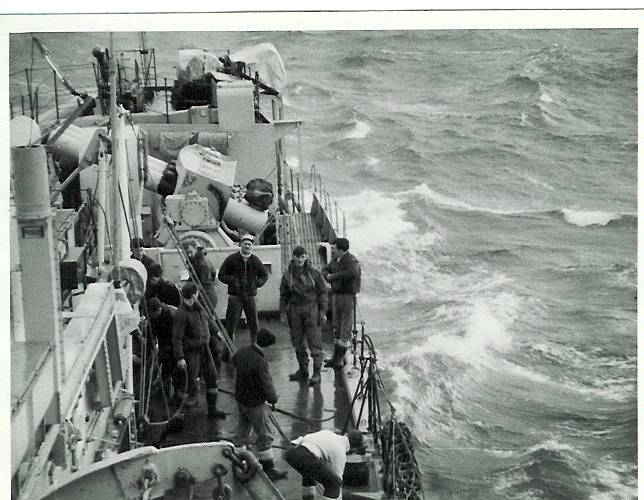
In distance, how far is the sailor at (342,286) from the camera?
23.3ft

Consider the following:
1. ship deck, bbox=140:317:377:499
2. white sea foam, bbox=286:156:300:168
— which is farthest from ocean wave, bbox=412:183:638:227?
ship deck, bbox=140:317:377:499

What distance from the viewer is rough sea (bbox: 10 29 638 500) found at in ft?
35.6

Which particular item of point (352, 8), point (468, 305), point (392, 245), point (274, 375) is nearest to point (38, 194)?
point (352, 8)

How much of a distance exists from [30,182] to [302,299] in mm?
2989

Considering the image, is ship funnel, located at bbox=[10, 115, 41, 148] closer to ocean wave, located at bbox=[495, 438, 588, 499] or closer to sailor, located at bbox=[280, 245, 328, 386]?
sailor, located at bbox=[280, 245, 328, 386]

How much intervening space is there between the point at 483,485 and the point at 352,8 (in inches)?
225

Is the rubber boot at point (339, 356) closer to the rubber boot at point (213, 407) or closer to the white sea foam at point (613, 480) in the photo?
the rubber boot at point (213, 407)

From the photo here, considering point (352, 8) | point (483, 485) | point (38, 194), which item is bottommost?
point (483, 485)

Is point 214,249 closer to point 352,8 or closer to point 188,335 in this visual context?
point 188,335

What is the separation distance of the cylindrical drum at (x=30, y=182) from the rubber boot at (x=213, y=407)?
101 inches

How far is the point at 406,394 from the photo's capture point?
39.5ft

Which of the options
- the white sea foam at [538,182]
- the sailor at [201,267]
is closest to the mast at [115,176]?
the sailor at [201,267]

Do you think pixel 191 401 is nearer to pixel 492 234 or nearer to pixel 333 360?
pixel 333 360
